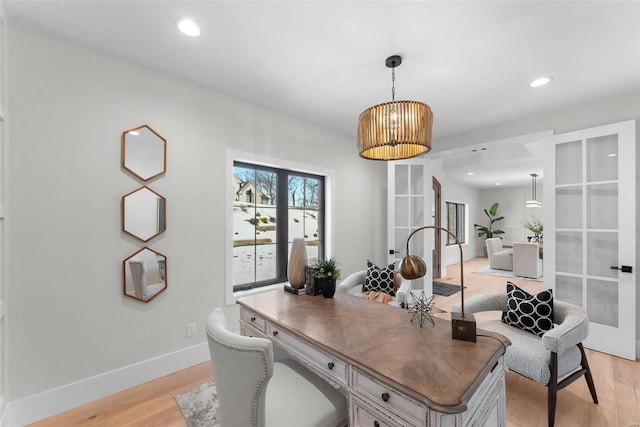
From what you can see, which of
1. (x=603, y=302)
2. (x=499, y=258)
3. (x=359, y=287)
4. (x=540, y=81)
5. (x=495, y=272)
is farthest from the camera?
(x=499, y=258)

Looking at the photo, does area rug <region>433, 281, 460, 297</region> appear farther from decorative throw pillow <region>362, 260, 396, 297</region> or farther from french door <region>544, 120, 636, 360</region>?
decorative throw pillow <region>362, 260, 396, 297</region>

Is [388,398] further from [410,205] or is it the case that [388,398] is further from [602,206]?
[602,206]

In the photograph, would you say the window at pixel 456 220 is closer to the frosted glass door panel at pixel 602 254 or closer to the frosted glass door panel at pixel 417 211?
the frosted glass door panel at pixel 417 211

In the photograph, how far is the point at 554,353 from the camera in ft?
5.69

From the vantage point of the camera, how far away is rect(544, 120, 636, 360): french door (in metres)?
2.60

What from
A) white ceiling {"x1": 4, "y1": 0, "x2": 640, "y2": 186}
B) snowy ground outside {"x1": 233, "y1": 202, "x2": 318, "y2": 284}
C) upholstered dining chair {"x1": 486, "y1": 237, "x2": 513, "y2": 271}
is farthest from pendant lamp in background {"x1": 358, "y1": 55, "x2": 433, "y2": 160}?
upholstered dining chair {"x1": 486, "y1": 237, "x2": 513, "y2": 271}

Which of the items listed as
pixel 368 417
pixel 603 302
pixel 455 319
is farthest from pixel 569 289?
pixel 368 417

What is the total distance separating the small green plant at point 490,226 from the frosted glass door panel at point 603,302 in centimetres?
674

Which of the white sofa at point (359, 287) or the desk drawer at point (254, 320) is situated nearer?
the desk drawer at point (254, 320)

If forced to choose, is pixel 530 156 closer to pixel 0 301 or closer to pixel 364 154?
pixel 364 154

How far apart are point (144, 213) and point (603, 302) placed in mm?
4482

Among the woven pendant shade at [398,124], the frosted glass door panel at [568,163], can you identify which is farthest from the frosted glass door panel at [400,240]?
the woven pendant shade at [398,124]

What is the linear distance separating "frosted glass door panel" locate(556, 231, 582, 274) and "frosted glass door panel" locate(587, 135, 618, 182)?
2.04ft

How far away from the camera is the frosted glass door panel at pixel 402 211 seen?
3.85m
